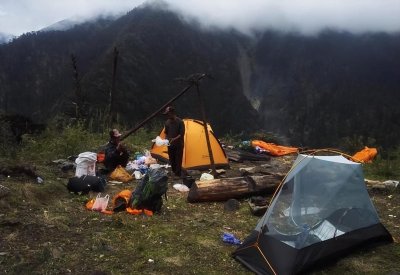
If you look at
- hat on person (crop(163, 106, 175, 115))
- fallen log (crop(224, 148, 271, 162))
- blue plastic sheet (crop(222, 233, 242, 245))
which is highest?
hat on person (crop(163, 106, 175, 115))

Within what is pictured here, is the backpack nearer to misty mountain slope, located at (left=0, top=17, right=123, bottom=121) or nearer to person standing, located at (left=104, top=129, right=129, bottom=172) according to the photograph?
person standing, located at (left=104, top=129, right=129, bottom=172)

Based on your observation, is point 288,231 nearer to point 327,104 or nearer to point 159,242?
point 159,242

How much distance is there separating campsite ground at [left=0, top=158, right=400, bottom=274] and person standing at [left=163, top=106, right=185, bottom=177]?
2417 millimetres

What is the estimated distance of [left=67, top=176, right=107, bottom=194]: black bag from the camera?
7082 millimetres

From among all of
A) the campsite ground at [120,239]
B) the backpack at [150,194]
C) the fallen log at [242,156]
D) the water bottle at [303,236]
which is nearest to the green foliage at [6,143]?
the campsite ground at [120,239]

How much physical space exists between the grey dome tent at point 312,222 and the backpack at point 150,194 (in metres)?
1.78

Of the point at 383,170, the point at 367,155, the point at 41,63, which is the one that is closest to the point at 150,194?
the point at 383,170

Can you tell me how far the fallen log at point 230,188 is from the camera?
7.14 meters

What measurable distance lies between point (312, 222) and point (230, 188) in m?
2.55

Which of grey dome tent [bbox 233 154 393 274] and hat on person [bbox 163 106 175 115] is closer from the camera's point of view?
grey dome tent [bbox 233 154 393 274]

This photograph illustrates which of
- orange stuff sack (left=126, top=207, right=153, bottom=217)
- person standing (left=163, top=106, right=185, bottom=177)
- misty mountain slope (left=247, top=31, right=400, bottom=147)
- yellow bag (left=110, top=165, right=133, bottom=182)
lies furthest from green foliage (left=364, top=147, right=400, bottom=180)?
misty mountain slope (left=247, top=31, right=400, bottom=147)

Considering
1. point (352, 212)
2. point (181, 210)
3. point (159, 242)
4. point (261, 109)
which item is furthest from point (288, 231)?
point (261, 109)

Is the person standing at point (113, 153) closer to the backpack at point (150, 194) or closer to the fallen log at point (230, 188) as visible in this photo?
the fallen log at point (230, 188)

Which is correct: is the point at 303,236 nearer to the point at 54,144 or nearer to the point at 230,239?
the point at 230,239
